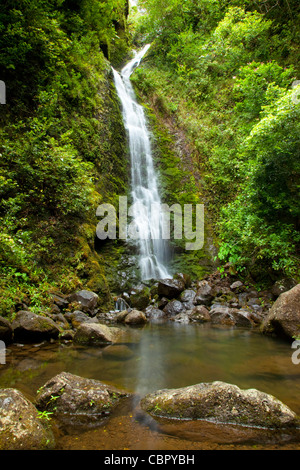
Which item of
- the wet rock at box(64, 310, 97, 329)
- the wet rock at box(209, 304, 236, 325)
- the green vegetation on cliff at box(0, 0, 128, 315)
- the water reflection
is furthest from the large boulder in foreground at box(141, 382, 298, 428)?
the wet rock at box(209, 304, 236, 325)

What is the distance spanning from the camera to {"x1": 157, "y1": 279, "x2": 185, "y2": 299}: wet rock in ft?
31.8

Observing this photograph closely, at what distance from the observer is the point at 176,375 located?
3842mm

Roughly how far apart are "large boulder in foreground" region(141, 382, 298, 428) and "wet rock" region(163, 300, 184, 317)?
642 cm

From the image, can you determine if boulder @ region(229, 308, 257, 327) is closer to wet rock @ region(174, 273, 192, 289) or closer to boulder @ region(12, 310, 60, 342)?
wet rock @ region(174, 273, 192, 289)

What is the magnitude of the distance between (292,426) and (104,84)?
15733mm

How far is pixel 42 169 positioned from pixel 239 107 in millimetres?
9708

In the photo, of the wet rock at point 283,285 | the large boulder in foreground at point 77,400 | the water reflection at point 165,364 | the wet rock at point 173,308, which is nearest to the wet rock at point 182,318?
the wet rock at point 173,308

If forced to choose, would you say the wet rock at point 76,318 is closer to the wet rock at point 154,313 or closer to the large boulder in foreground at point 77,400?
the wet rock at point 154,313

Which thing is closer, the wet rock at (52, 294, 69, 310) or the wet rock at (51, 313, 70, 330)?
the wet rock at (51, 313, 70, 330)

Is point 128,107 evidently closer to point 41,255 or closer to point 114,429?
point 41,255

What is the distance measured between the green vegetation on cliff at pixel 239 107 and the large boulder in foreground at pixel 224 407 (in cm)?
608

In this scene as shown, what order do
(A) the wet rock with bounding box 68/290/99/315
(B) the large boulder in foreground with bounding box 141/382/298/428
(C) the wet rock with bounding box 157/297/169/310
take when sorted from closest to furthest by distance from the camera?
(B) the large boulder in foreground with bounding box 141/382/298/428
(A) the wet rock with bounding box 68/290/99/315
(C) the wet rock with bounding box 157/297/169/310

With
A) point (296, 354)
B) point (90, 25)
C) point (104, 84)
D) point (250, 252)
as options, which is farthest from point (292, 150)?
point (90, 25)

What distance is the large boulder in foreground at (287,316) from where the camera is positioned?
5.64 m
